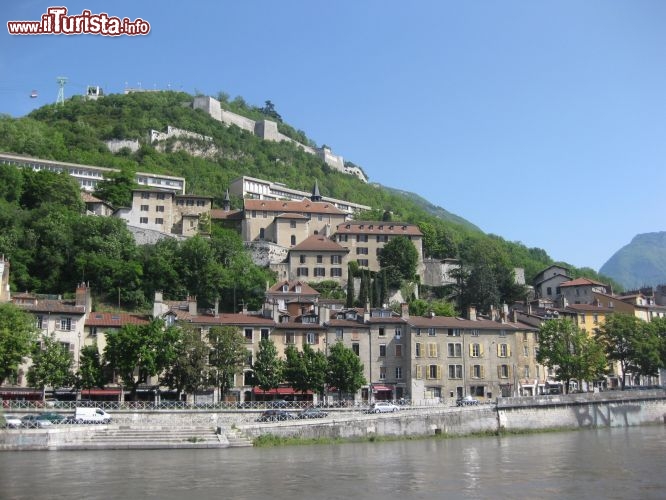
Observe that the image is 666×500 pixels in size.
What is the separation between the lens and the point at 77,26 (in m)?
55.3

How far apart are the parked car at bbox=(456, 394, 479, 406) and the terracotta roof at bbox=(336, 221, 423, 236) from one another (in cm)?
4486

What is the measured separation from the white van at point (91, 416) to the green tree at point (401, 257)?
5687 centimetres

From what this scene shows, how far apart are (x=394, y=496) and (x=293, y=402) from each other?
2659 centimetres

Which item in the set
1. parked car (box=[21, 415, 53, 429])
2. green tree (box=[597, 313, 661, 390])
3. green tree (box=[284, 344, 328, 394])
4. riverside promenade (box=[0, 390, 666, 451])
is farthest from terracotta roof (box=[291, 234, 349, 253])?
parked car (box=[21, 415, 53, 429])

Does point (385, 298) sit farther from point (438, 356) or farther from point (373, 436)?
point (373, 436)

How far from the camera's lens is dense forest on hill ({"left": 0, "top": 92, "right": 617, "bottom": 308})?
11956 cm

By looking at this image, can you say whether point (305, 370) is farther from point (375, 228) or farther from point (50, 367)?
point (375, 228)

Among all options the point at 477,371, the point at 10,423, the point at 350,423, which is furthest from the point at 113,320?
the point at 477,371

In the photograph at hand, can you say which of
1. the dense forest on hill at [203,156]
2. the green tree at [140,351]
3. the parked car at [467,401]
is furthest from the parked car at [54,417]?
the dense forest on hill at [203,156]

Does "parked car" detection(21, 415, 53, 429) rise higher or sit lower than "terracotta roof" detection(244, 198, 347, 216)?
lower

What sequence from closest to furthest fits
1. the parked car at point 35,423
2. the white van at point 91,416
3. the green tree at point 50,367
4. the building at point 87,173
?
the parked car at point 35,423, the white van at point 91,416, the green tree at point 50,367, the building at point 87,173

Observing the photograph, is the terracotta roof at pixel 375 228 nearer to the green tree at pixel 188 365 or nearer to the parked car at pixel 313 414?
the green tree at pixel 188 365

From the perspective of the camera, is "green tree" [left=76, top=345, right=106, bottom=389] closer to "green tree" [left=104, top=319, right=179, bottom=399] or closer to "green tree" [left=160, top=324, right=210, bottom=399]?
"green tree" [left=104, top=319, right=179, bottom=399]

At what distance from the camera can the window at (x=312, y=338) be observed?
63688 mm
